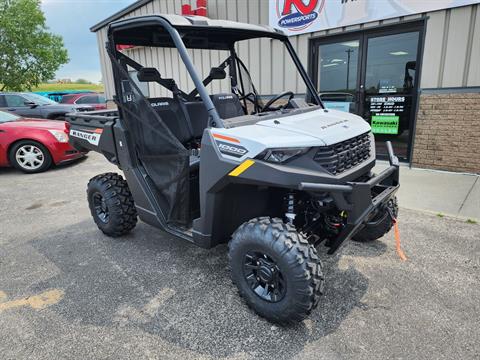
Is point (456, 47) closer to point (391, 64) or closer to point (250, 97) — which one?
point (391, 64)

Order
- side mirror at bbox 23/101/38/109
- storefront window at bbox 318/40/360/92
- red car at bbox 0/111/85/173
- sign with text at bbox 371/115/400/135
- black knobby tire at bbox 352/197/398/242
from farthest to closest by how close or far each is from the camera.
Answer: side mirror at bbox 23/101/38/109 < red car at bbox 0/111/85/173 < storefront window at bbox 318/40/360/92 < sign with text at bbox 371/115/400/135 < black knobby tire at bbox 352/197/398/242

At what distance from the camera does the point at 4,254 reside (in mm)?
3604

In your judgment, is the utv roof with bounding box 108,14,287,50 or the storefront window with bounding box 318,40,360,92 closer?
the utv roof with bounding box 108,14,287,50

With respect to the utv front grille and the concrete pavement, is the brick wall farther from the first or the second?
the utv front grille

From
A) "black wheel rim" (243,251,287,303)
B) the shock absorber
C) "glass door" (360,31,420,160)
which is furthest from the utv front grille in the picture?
"glass door" (360,31,420,160)

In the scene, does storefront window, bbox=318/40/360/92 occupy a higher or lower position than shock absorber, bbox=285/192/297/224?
higher

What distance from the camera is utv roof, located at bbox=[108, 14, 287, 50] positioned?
8.70 feet

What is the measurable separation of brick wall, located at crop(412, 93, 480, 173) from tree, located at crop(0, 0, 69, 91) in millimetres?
29915

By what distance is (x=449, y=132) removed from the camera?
582 centimetres

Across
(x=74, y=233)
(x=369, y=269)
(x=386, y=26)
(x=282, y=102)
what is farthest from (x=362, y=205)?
(x=386, y=26)

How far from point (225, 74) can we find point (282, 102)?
0.79m

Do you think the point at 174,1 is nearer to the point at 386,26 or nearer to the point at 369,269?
the point at 386,26

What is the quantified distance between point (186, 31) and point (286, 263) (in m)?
1.89

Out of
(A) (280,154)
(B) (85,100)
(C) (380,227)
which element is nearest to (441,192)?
(C) (380,227)
